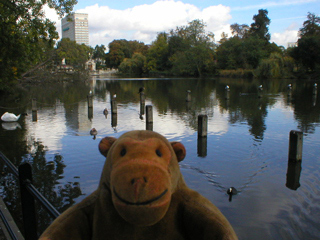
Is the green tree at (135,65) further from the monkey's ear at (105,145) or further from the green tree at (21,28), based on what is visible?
the monkey's ear at (105,145)

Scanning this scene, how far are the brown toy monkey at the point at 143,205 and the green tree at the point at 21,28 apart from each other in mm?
13336

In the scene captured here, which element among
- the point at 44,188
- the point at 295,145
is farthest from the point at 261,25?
the point at 44,188

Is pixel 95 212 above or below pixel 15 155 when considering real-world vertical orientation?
above

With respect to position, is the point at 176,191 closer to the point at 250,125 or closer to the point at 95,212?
the point at 95,212

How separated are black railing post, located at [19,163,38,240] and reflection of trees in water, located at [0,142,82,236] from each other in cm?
269

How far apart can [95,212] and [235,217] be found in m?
4.85

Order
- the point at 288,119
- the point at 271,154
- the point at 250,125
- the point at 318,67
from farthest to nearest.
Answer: the point at 318,67, the point at 288,119, the point at 250,125, the point at 271,154

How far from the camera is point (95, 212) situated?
5.86 feet

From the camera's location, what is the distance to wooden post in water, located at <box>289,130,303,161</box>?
821 cm

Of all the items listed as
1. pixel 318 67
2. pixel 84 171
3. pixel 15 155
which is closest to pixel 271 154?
pixel 84 171

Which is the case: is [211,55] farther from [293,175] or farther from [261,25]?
[293,175]

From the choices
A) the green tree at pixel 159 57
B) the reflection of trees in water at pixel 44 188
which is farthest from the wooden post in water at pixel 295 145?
the green tree at pixel 159 57

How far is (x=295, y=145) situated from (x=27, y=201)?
7618mm

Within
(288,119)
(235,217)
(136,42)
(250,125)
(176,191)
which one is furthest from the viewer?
(136,42)
